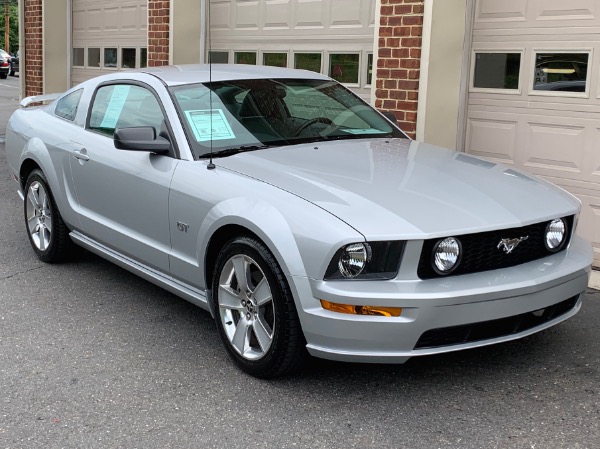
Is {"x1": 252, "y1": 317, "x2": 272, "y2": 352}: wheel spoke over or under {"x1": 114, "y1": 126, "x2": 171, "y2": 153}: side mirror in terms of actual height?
under

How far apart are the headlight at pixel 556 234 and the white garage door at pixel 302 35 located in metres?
4.58

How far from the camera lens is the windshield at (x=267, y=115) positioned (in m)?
4.72

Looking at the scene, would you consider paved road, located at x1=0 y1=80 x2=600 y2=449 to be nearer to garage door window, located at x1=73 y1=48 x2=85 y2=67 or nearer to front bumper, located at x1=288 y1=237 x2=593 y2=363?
front bumper, located at x1=288 y1=237 x2=593 y2=363

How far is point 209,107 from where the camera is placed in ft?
16.0

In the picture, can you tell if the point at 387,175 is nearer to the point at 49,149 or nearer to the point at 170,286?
the point at 170,286

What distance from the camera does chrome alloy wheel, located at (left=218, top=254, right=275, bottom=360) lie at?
4008 millimetres

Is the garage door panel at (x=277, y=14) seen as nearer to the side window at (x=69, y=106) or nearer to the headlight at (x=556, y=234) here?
the side window at (x=69, y=106)

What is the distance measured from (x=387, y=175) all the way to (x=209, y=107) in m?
1.28

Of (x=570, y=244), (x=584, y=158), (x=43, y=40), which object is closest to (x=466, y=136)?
(x=584, y=158)

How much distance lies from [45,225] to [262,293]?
2.93 m

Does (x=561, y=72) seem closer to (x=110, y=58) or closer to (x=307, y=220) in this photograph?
(x=307, y=220)

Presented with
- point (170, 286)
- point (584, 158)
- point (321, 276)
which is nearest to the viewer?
point (321, 276)

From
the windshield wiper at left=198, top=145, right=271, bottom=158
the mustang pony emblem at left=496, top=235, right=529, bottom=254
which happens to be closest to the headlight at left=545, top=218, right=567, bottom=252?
the mustang pony emblem at left=496, top=235, right=529, bottom=254

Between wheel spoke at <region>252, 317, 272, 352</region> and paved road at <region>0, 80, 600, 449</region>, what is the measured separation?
208 millimetres
